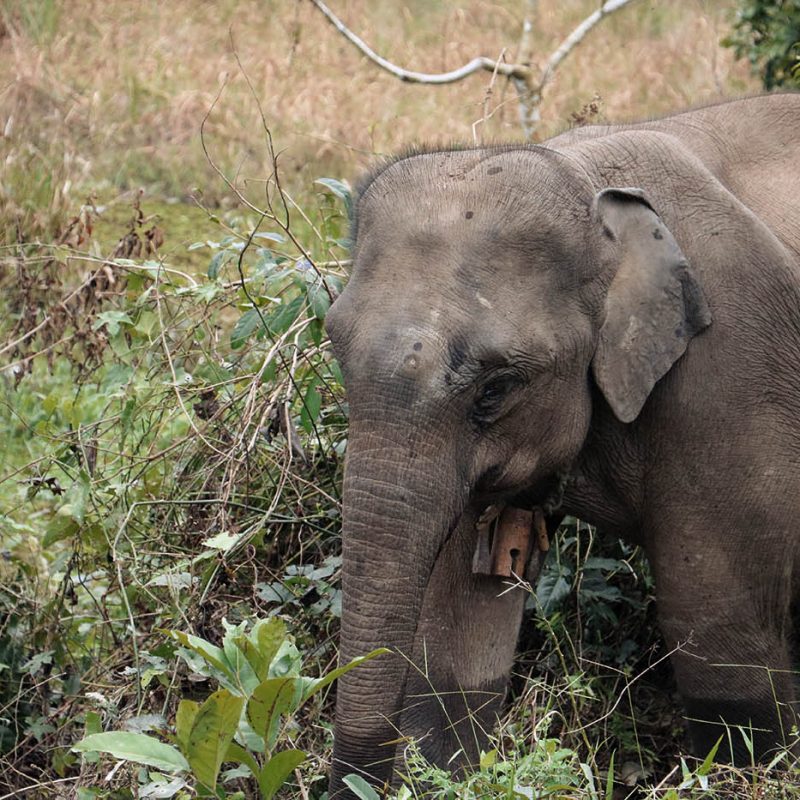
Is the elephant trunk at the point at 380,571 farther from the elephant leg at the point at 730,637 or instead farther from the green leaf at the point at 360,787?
the elephant leg at the point at 730,637

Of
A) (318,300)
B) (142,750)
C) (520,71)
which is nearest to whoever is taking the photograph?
(142,750)

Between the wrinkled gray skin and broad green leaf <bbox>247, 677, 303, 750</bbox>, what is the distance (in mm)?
110

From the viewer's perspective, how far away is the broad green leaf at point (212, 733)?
9.07ft

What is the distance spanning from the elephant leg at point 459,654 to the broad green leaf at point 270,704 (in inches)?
23.6

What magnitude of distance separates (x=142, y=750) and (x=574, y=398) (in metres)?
1.10

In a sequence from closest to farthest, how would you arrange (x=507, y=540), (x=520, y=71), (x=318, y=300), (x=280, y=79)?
(x=507, y=540) → (x=318, y=300) → (x=520, y=71) → (x=280, y=79)

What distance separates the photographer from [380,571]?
2.87 m

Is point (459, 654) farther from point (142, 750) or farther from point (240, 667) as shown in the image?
point (142, 750)

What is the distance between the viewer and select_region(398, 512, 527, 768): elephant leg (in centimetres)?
352

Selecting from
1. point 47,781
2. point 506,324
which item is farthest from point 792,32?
point 47,781

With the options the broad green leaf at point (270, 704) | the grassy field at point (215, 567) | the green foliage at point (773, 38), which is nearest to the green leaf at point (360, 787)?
the grassy field at point (215, 567)

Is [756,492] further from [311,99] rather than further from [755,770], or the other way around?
[311,99]

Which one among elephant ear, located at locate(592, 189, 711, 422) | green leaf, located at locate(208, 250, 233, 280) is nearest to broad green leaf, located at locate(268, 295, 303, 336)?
green leaf, located at locate(208, 250, 233, 280)

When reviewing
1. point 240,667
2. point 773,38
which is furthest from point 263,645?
point 773,38
